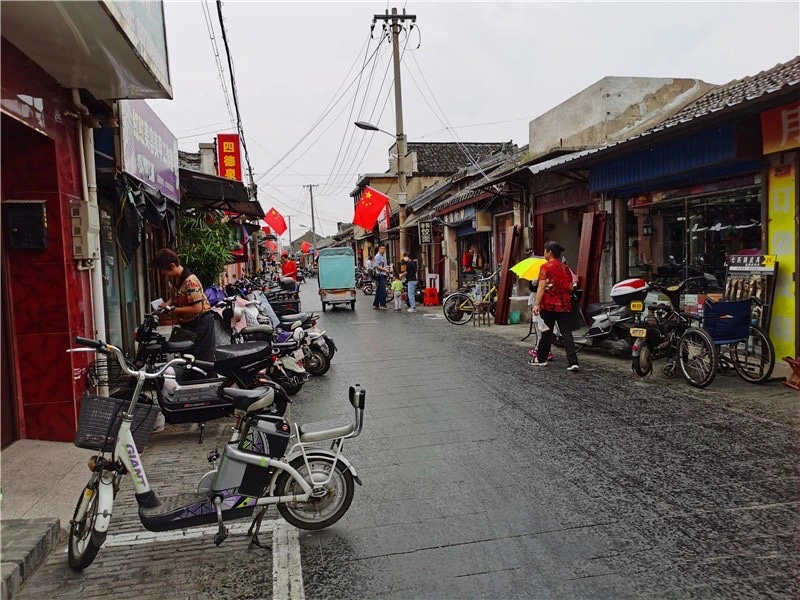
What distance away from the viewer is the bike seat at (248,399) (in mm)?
3693

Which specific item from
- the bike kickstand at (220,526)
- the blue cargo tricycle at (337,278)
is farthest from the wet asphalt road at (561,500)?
the blue cargo tricycle at (337,278)

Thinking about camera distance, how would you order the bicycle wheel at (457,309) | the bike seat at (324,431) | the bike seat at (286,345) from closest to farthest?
1. the bike seat at (324,431)
2. the bike seat at (286,345)
3. the bicycle wheel at (457,309)

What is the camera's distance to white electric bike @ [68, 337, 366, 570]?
3510mm

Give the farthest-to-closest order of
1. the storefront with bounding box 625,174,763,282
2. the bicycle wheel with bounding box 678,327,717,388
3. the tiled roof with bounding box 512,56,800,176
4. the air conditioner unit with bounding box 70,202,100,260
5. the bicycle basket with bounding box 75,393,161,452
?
the storefront with bounding box 625,174,763,282 < the bicycle wheel with bounding box 678,327,717,388 < the tiled roof with bounding box 512,56,800,176 < the air conditioner unit with bounding box 70,202,100,260 < the bicycle basket with bounding box 75,393,161,452

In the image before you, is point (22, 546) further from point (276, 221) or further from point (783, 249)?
point (276, 221)

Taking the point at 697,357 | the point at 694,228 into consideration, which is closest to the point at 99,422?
the point at 697,357

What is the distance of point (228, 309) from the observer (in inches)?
308

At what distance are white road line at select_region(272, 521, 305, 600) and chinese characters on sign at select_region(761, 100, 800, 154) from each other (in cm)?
729

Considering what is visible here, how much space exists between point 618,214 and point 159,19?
29.7ft

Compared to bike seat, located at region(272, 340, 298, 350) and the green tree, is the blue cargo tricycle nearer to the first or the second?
Result: the green tree

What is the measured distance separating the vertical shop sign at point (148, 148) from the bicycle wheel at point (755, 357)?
8.08 meters

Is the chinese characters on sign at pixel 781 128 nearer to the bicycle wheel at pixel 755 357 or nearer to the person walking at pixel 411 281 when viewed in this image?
the bicycle wheel at pixel 755 357

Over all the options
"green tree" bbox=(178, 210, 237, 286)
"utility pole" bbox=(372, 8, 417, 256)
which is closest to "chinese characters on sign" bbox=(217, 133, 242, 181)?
"utility pole" bbox=(372, 8, 417, 256)

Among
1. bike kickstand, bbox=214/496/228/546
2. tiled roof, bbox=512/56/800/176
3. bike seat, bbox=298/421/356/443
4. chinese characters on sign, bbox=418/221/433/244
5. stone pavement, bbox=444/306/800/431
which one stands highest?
tiled roof, bbox=512/56/800/176
